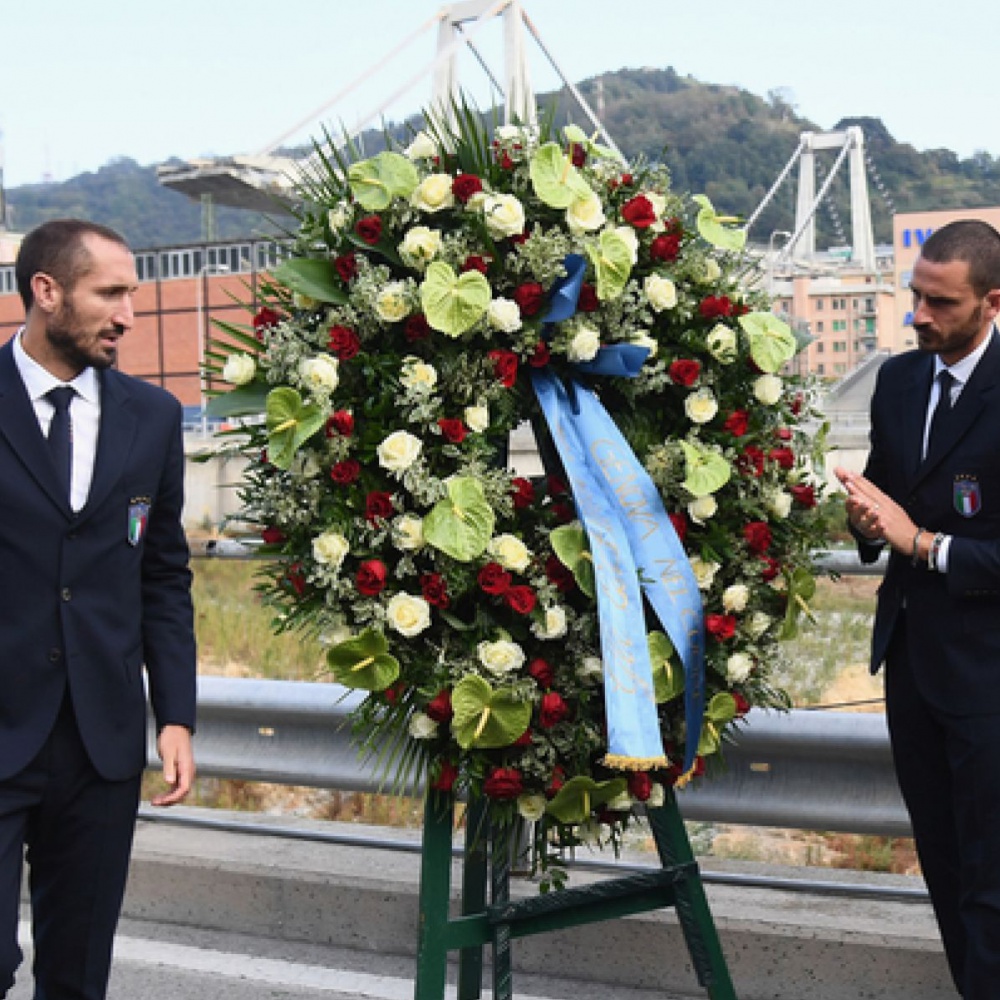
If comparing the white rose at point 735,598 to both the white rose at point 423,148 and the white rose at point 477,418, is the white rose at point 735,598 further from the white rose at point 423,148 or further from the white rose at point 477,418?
the white rose at point 423,148

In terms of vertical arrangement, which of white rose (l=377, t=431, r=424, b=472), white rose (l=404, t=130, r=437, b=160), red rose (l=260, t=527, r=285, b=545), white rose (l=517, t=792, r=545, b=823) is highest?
white rose (l=404, t=130, r=437, b=160)

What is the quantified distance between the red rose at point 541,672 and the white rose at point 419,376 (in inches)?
22.4

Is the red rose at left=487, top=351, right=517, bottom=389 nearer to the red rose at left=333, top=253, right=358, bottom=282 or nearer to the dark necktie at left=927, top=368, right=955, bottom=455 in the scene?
the red rose at left=333, top=253, right=358, bottom=282

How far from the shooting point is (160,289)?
66.8 metres

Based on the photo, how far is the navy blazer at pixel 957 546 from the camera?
302cm

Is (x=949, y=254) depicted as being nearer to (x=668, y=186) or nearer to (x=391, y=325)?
(x=668, y=186)

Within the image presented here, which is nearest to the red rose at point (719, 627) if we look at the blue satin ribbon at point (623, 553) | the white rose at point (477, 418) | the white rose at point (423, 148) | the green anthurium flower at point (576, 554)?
the blue satin ribbon at point (623, 553)

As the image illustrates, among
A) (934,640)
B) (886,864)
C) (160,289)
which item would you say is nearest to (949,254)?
(934,640)

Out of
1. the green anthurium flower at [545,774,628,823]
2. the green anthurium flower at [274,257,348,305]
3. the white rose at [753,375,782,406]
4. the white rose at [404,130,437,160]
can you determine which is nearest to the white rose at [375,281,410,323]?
the green anthurium flower at [274,257,348,305]

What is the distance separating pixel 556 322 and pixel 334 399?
1.55 feet

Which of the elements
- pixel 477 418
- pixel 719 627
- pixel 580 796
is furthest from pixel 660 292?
pixel 580 796

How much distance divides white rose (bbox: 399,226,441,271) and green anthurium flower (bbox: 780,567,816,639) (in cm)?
102

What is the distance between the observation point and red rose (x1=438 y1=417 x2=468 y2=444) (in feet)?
9.78

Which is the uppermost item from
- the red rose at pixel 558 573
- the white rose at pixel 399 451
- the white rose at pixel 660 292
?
the white rose at pixel 660 292
